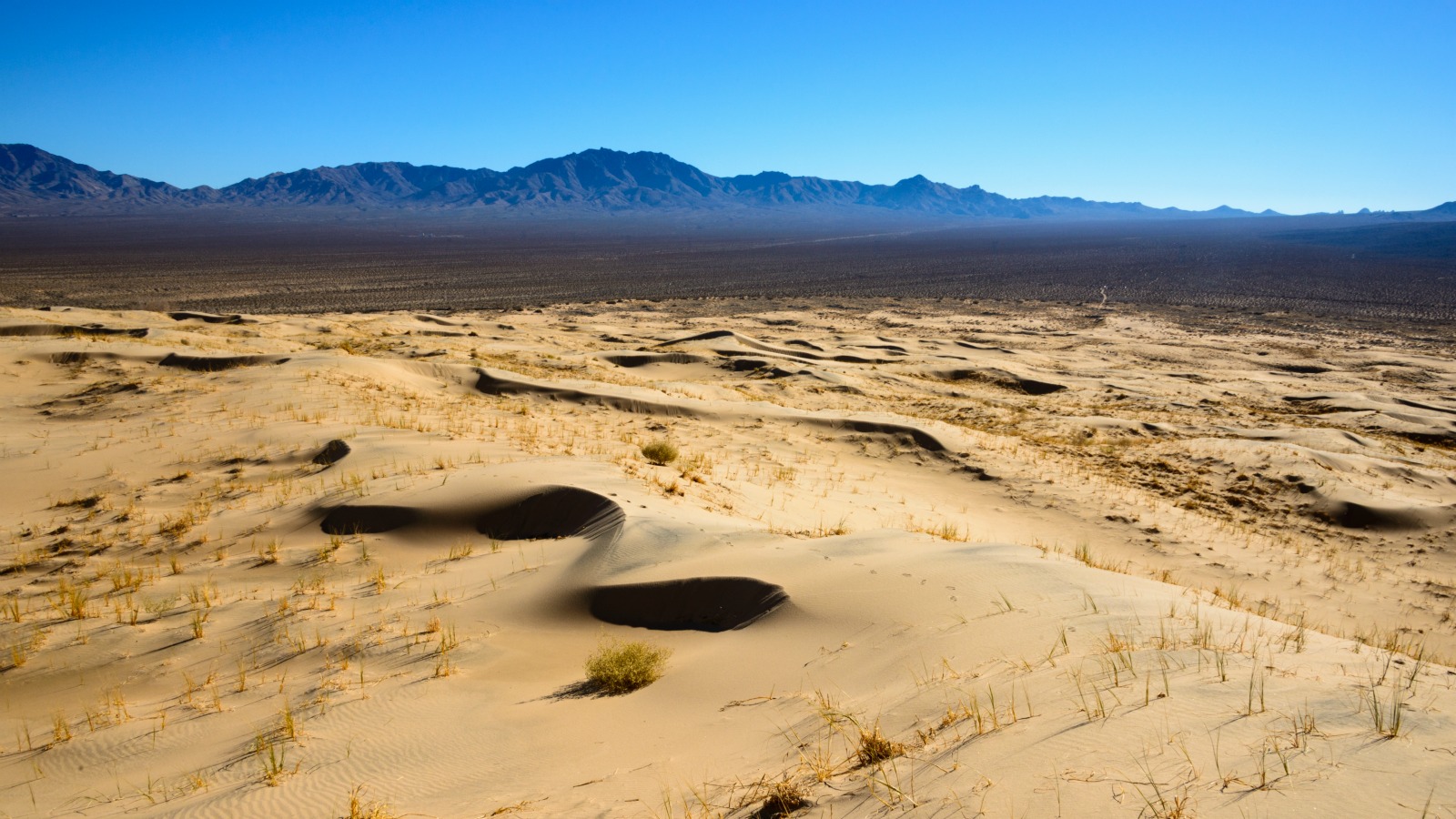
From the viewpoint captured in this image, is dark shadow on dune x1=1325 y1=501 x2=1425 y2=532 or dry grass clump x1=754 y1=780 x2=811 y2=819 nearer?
dry grass clump x1=754 y1=780 x2=811 y2=819

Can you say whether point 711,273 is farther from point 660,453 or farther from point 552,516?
point 552,516

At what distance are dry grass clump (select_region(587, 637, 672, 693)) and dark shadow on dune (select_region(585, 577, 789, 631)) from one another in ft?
2.30

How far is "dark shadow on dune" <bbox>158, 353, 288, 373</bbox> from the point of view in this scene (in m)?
15.2

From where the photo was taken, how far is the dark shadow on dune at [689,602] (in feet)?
18.1

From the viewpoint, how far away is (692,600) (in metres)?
5.75

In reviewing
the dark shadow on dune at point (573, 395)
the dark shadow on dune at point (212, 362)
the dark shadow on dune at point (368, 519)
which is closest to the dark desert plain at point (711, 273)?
the dark shadow on dune at point (212, 362)

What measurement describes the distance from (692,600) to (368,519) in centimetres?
344

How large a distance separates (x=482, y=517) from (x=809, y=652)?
3.92m

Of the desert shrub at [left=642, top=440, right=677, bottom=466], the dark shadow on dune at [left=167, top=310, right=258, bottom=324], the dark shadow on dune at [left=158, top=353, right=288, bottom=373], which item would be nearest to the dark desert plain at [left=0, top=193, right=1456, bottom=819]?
the dark shadow on dune at [left=158, top=353, right=288, bottom=373]

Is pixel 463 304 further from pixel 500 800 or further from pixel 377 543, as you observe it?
pixel 500 800

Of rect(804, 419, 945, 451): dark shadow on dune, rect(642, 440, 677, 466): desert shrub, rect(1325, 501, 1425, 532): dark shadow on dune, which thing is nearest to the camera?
rect(1325, 501, 1425, 532): dark shadow on dune

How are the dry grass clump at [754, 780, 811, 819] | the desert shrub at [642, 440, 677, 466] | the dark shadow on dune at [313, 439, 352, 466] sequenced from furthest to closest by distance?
the desert shrub at [642, 440, 677, 466], the dark shadow on dune at [313, 439, 352, 466], the dry grass clump at [754, 780, 811, 819]

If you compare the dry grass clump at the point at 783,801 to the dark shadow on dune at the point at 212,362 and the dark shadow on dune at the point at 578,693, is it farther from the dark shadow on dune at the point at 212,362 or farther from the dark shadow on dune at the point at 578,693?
the dark shadow on dune at the point at 212,362

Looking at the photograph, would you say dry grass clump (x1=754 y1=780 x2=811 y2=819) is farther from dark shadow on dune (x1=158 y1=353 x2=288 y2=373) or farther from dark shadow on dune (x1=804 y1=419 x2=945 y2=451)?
dark shadow on dune (x1=158 y1=353 x2=288 y2=373)
